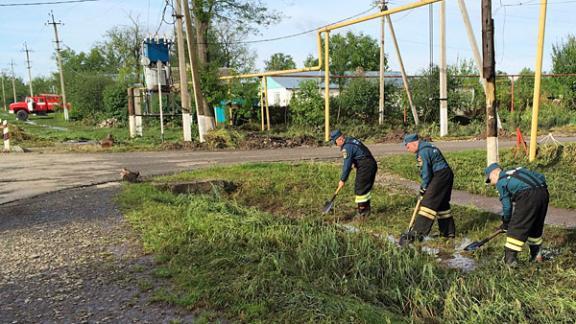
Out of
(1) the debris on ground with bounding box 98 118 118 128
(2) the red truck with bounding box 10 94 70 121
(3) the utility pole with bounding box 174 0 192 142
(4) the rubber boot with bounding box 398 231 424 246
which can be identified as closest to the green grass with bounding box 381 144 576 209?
(4) the rubber boot with bounding box 398 231 424 246

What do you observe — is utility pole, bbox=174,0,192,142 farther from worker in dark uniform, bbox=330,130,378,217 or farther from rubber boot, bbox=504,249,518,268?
rubber boot, bbox=504,249,518,268

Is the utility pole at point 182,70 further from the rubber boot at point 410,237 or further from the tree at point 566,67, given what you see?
the tree at point 566,67

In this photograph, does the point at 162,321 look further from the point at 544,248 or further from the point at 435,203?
the point at 544,248

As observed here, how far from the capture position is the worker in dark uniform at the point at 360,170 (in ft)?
24.7

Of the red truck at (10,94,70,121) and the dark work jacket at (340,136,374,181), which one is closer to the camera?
the dark work jacket at (340,136,374,181)

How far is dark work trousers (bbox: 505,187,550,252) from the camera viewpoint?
4.90 meters

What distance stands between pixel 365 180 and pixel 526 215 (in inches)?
113

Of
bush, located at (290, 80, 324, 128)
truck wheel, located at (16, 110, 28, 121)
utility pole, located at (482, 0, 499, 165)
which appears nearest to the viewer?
utility pole, located at (482, 0, 499, 165)

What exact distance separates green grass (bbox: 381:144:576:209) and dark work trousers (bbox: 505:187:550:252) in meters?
3.08

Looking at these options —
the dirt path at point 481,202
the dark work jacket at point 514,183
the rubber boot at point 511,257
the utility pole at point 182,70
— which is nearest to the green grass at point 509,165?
the dirt path at point 481,202

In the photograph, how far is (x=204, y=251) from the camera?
5113mm

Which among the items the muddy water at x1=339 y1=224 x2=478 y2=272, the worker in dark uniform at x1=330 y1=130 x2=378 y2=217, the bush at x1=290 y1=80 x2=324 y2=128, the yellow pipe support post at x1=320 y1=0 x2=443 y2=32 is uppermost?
the yellow pipe support post at x1=320 y1=0 x2=443 y2=32

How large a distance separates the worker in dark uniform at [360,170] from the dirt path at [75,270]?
3430mm

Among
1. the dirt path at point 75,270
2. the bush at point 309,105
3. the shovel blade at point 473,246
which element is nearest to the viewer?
the dirt path at point 75,270
